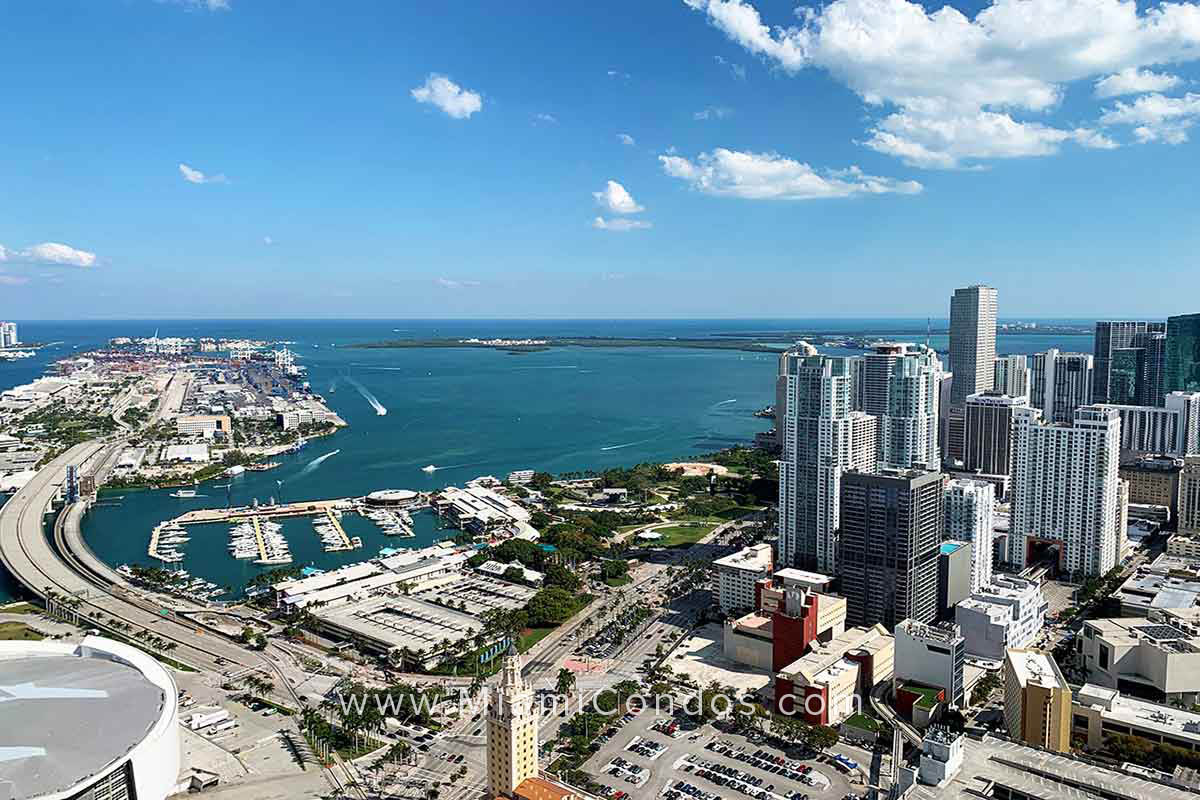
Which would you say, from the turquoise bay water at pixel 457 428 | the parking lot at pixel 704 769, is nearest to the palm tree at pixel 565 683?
the parking lot at pixel 704 769

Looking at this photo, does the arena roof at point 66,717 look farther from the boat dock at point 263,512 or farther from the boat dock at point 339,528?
the boat dock at point 263,512

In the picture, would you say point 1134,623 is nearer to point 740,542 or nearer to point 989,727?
point 989,727

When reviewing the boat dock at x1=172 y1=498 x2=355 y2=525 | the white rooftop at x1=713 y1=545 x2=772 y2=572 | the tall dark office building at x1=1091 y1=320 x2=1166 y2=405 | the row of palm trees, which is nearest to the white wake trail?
the boat dock at x1=172 y1=498 x2=355 y2=525

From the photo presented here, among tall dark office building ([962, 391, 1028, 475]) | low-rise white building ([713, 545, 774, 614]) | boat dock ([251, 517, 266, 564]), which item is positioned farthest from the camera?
tall dark office building ([962, 391, 1028, 475])

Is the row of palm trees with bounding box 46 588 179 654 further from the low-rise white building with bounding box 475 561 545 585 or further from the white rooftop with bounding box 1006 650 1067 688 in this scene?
the white rooftop with bounding box 1006 650 1067 688

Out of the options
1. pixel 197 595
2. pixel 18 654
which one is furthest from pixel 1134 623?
pixel 197 595

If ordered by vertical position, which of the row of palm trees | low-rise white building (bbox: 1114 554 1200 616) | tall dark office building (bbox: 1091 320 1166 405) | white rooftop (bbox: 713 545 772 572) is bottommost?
Answer: the row of palm trees
